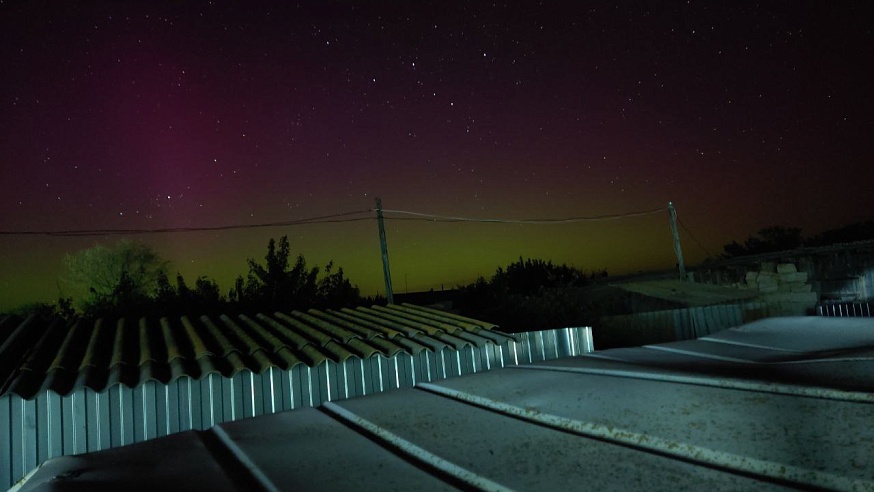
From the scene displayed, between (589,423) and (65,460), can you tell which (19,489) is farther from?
(589,423)

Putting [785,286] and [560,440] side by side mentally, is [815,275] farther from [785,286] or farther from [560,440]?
[560,440]

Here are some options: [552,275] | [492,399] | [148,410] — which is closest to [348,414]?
[492,399]

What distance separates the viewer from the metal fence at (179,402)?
199 inches

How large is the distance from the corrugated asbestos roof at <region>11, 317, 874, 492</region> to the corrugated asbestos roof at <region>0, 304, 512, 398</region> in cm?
295

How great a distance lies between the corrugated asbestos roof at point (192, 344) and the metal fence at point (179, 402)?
12 cm

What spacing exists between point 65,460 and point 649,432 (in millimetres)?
2990

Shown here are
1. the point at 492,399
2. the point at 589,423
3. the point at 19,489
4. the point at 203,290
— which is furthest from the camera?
the point at 203,290

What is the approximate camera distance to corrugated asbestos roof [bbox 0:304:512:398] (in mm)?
5753

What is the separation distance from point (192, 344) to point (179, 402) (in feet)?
5.47

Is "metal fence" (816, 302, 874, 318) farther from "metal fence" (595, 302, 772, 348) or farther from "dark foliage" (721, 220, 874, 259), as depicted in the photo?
"dark foliage" (721, 220, 874, 259)

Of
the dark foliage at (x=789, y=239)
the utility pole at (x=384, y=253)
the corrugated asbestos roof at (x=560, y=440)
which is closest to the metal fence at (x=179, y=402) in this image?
the corrugated asbestos roof at (x=560, y=440)

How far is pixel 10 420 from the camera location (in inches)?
196

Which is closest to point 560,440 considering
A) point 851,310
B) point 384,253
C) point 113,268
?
point 384,253

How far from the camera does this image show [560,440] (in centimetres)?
263
